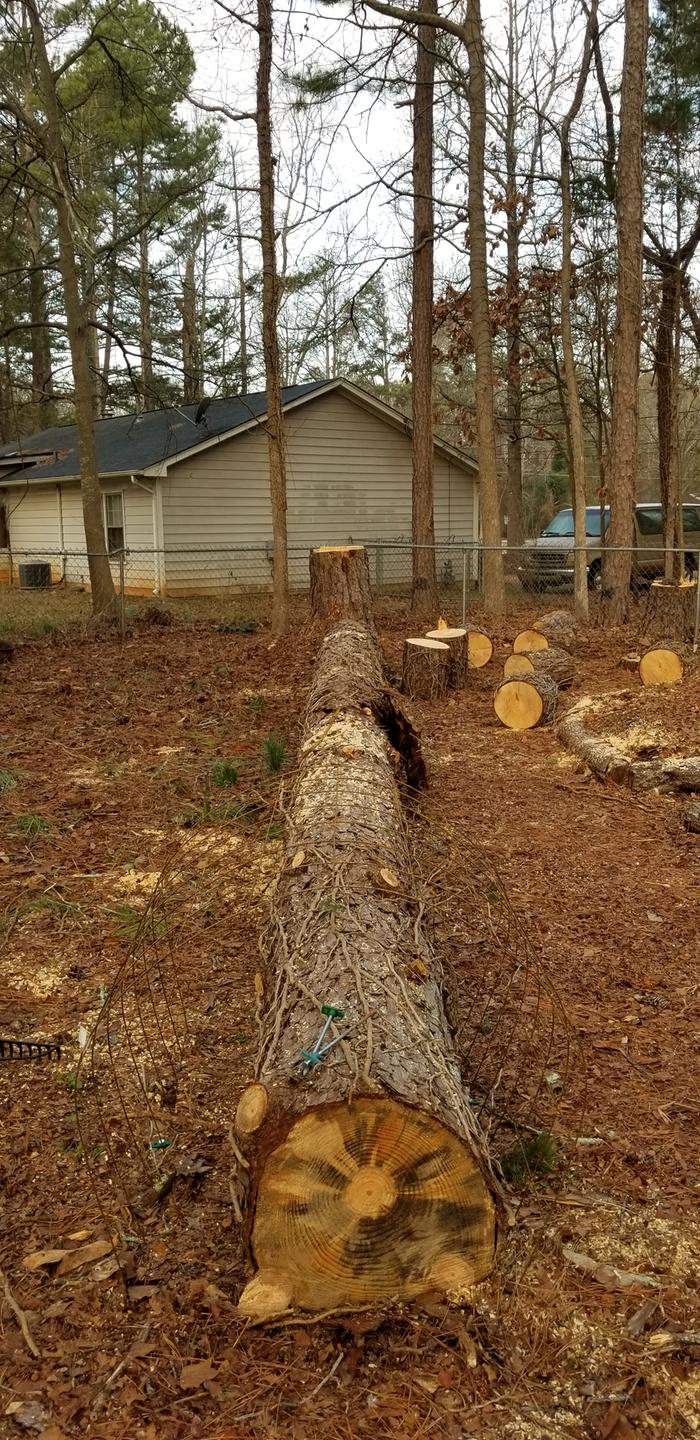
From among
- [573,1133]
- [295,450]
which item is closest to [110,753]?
[573,1133]

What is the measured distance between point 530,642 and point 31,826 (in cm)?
704

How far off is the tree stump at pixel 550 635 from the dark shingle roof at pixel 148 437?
24.7ft

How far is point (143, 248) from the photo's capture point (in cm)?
2950

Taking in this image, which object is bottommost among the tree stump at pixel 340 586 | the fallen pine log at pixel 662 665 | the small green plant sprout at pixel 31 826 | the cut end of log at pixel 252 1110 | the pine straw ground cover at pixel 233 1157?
the pine straw ground cover at pixel 233 1157

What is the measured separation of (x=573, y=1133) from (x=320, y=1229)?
1.13 meters

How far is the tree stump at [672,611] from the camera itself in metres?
11.5

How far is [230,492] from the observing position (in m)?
19.9

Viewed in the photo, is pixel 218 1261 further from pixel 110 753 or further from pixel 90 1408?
pixel 110 753

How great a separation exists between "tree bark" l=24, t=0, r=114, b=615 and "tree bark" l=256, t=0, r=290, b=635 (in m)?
2.58

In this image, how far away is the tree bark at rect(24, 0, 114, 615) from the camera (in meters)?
13.3

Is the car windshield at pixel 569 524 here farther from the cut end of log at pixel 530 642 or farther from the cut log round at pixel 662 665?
the cut log round at pixel 662 665

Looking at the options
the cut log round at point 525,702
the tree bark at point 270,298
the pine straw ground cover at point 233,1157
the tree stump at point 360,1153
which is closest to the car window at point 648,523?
the tree bark at point 270,298

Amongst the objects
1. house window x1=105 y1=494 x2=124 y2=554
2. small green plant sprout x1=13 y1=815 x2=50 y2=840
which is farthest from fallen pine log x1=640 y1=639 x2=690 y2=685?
house window x1=105 y1=494 x2=124 y2=554

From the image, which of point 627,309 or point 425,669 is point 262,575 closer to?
point 627,309
